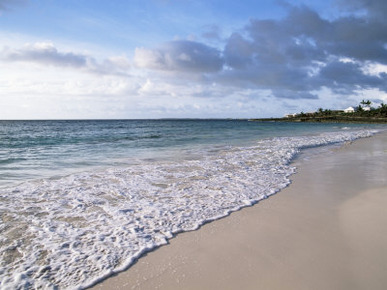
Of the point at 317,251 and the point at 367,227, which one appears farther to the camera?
the point at 367,227

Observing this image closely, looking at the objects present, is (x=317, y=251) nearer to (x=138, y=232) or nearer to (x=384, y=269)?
(x=384, y=269)

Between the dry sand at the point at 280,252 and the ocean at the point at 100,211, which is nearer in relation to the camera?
the dry sand at the point at 280,252

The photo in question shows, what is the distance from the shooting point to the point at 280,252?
3766 mm

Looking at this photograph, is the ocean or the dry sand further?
the ocean

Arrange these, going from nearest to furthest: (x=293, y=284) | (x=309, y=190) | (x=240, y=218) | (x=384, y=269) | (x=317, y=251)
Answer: (x=293, y=284) < (x=384, y=269) < (x=317, y=251) < (x=240, y=218) < (x=309, y=190)

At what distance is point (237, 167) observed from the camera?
34.7ft

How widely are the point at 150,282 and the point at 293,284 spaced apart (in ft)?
5.58

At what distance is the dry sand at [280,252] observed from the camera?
3.13m

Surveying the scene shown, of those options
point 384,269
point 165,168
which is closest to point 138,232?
point 384,269

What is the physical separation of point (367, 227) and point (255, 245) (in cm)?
217

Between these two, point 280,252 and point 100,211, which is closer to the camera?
point 280,252

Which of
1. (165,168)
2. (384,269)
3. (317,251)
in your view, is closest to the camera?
(384,269)

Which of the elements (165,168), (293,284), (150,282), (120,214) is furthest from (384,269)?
(165,168)

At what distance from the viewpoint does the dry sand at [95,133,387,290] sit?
10.3ft
